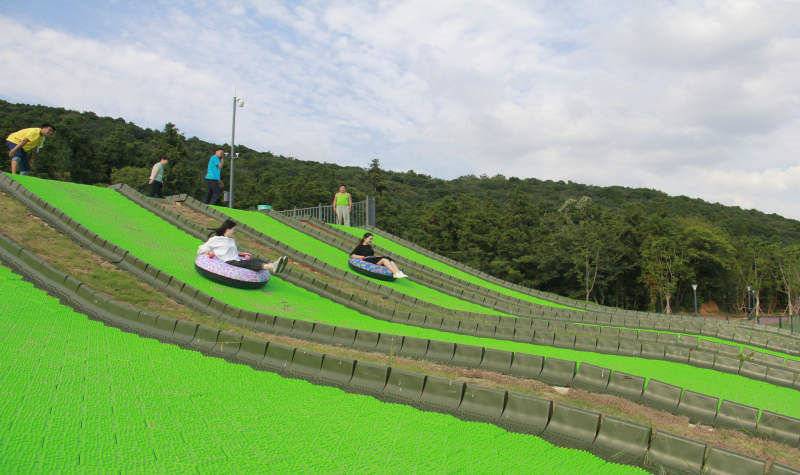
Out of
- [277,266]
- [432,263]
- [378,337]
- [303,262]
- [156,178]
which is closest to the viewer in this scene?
[378,337]

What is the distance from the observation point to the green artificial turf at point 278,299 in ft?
22.9

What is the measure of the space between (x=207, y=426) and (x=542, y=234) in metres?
54.8

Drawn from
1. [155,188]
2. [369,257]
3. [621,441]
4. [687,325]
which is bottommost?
[621,441]

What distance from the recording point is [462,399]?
467 cm

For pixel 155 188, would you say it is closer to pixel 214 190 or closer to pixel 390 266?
pixel 214 190

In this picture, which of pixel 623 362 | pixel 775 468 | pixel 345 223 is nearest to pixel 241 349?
pixel 775 468

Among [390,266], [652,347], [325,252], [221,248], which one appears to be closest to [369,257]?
[390,266]

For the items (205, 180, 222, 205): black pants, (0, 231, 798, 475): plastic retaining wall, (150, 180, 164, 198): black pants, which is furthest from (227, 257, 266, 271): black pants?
(205, 180, 222, 205): black pants

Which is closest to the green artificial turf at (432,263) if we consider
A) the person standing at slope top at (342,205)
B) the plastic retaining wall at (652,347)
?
the person standing at slope top at (342,205)

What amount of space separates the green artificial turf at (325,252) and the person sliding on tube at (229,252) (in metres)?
4.01

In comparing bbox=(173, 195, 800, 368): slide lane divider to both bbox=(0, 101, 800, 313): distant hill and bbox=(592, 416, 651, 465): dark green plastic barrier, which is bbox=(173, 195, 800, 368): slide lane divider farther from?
bbox=(0, 101, 800, 313): distant hill

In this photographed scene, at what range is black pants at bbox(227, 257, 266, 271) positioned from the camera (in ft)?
32.2

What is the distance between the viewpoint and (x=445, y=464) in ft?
11.9

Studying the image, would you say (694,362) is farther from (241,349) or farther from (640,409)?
(241,349)
